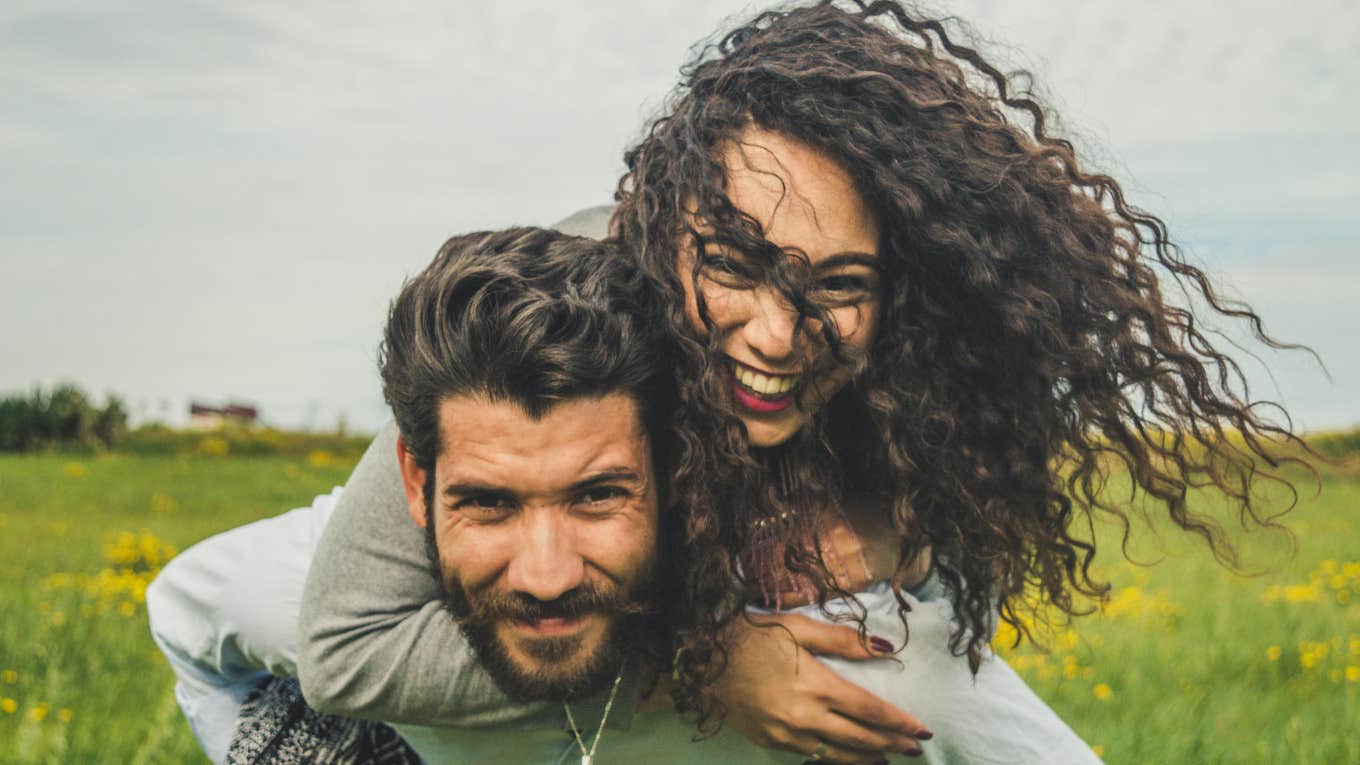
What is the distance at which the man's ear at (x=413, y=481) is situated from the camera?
3.33 meters

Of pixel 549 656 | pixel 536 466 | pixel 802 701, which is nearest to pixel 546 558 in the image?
pixel 536 466

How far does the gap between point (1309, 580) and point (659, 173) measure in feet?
21.7

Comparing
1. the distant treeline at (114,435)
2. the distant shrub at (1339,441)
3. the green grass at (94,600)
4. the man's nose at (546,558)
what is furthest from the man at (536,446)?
the distant shrub at (1339,441)

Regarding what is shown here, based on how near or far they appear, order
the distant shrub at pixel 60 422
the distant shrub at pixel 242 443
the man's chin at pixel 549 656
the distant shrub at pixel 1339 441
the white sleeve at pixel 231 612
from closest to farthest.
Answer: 1. the man's chin at pixel 549 656
2. the white sleeve at pixel 231 612
3. the distant shrub at pixel 1339 441
4. the distant shrub at pixel 242 443
5. the distant shrub at pixel 60 422

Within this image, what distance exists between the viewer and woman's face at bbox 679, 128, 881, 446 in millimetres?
3203

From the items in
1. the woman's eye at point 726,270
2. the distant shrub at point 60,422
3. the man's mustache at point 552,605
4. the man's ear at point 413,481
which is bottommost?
the distant shrub at point 60,422

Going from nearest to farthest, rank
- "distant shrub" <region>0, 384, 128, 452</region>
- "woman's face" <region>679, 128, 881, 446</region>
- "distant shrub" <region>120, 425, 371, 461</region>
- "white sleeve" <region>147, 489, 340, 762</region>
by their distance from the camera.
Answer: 1. "woman's face" <region>679, 128, 881, 446</region>
2. "white sleeve" <region>147, 489, 340, 762</region>
3. "distant shrub" <region>120, 425, 371, 461</region>
4. "distant shrub" <region>0, 384, 128, 452</region>

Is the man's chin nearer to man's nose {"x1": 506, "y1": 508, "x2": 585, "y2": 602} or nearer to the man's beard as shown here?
the man's beard

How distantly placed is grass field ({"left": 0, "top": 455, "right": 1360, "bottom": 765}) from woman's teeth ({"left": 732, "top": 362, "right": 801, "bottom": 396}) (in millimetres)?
1366

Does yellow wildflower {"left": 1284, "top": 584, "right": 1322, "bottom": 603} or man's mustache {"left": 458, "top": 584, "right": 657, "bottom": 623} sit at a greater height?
man's mustache {"left": 458, "top": 584, "right": 657, "bottom": 623}

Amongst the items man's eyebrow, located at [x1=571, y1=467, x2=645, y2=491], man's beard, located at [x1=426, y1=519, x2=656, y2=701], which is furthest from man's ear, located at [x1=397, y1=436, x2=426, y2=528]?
man's eyebrow, located at [x1=571, y1=467, x2=645, y2=491]

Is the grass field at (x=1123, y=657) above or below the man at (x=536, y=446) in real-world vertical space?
below

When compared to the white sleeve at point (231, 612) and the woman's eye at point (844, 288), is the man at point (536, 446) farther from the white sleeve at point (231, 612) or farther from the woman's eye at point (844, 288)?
the white sleeve at point (231, 612)

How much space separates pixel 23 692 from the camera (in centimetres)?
516
